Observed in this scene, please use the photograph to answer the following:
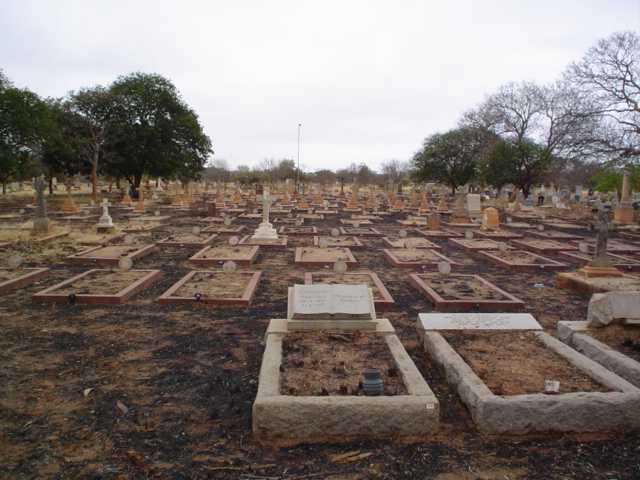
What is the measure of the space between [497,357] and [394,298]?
343 centimetres

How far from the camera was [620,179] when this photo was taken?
3481 centimetres

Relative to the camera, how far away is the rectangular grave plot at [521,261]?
1093 centimetres

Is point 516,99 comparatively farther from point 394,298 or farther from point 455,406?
point 455,406

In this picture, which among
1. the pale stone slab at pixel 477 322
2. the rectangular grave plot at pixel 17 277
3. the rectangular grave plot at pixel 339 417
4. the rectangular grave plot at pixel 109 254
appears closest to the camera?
the rectangular grave plot at pixel 339 417

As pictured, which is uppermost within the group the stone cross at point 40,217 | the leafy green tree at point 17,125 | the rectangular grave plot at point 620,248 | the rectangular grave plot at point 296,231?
the leafy green tree at point 17,125

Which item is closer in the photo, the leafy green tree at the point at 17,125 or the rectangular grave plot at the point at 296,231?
the rectangular grave plot at the point at 296,231

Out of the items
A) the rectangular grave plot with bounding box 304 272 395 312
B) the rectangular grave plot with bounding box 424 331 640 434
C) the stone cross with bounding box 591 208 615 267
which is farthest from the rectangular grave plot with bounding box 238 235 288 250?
the rectangular grave plot with bounding box 424 331 640 434

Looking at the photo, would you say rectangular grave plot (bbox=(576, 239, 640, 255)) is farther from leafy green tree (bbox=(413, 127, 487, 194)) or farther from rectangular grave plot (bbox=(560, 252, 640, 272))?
leafy green tree (bbox=(413, 127, 487, 194))

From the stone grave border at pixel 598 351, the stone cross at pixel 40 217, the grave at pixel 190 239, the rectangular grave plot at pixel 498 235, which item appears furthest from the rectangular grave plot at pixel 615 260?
the stone cross at pixel 40 217

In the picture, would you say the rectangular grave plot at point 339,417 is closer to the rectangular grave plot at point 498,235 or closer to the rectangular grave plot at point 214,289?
the rectangular grave plot at point 214,289

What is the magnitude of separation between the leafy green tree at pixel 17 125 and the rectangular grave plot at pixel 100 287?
699 inches

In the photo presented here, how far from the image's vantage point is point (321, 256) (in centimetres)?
1165

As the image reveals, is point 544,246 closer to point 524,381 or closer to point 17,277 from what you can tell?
point 524,381

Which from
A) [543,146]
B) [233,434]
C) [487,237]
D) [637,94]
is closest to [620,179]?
[543,146]
